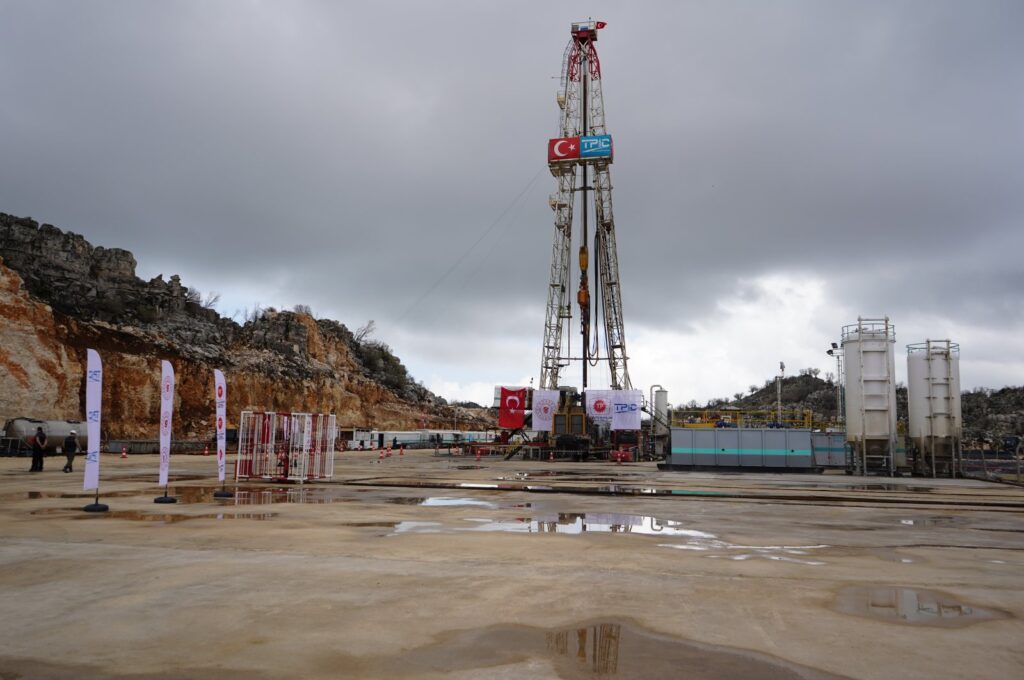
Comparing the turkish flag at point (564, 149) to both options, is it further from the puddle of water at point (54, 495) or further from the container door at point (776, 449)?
the puddle of water at point (54, 495)

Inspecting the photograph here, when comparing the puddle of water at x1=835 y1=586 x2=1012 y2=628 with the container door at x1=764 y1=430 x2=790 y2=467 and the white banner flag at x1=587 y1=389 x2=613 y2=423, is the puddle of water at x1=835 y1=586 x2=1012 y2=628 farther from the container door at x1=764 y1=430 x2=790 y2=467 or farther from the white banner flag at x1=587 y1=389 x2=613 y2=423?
the white banner flag at x1=587 y1=389 x2=613 y2=423

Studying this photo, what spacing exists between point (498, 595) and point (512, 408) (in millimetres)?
55603

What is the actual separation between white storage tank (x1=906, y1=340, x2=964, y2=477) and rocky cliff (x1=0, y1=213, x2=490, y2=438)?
5750 cm

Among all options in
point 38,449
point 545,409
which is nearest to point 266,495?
point 38,449

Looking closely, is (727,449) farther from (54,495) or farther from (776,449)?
(54,495)

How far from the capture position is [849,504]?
1866 centimetres

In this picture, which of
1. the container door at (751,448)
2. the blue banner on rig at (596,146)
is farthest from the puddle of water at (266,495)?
the blue banner on rig at (596,146)

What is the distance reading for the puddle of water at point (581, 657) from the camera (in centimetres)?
487

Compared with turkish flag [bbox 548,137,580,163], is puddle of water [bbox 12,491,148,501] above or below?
below

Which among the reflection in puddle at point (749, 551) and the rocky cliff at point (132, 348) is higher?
the rocky cliff at point (132, 348)

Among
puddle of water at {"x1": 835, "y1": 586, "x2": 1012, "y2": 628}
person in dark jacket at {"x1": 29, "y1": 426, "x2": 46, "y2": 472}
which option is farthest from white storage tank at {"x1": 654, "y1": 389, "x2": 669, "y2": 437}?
puddle of water at {"x1": 835, "y1": 586, "x2": 1012, "y2": 628}

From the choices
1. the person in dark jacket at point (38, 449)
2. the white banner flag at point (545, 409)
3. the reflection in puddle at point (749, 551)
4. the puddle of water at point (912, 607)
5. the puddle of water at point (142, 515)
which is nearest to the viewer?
the puddle of water at point (912, 607)

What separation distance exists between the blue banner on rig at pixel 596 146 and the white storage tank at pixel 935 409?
A: 120 feet

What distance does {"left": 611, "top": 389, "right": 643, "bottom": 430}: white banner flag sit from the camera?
57719 mm
